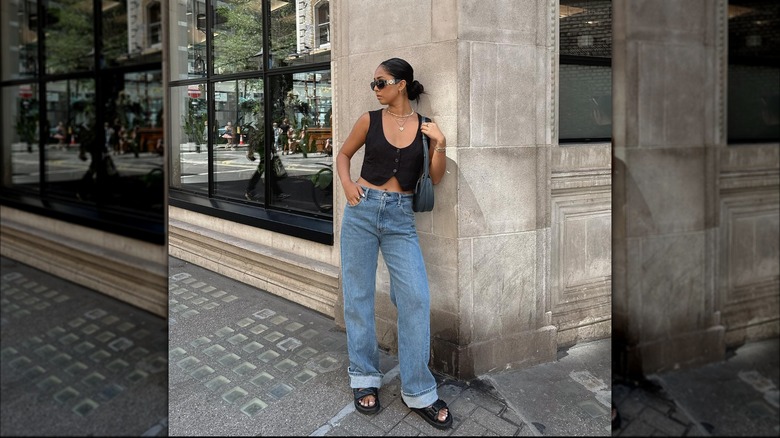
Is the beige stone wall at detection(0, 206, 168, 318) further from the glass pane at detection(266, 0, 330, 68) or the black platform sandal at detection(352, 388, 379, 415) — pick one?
the glass pane at detection(266, 0, 330, 68)

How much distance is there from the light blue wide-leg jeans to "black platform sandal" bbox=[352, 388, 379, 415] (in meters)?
0.03

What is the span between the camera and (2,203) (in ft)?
5.53

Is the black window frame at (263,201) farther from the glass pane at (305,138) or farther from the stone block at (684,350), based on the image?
the stone block at (684,350)

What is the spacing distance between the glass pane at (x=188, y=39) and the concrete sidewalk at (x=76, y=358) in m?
7.21

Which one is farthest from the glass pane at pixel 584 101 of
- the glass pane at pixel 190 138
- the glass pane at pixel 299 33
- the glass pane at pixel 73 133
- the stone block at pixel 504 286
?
the glass pane at pixel 190 138

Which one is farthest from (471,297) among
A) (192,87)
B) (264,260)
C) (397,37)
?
(192,87)

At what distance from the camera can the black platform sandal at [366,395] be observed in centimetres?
376

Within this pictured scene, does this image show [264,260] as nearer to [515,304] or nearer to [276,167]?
[276,167]

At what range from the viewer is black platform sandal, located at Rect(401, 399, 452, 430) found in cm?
357

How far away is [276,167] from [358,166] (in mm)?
2611

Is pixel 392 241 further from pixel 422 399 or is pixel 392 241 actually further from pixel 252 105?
pixel 252 105

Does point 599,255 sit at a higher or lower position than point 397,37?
lower

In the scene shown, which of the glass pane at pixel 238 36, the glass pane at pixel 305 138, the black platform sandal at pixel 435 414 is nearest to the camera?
the black platform sandal at pixel 435 414

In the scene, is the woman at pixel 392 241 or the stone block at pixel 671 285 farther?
the woman at pixel 392 241
